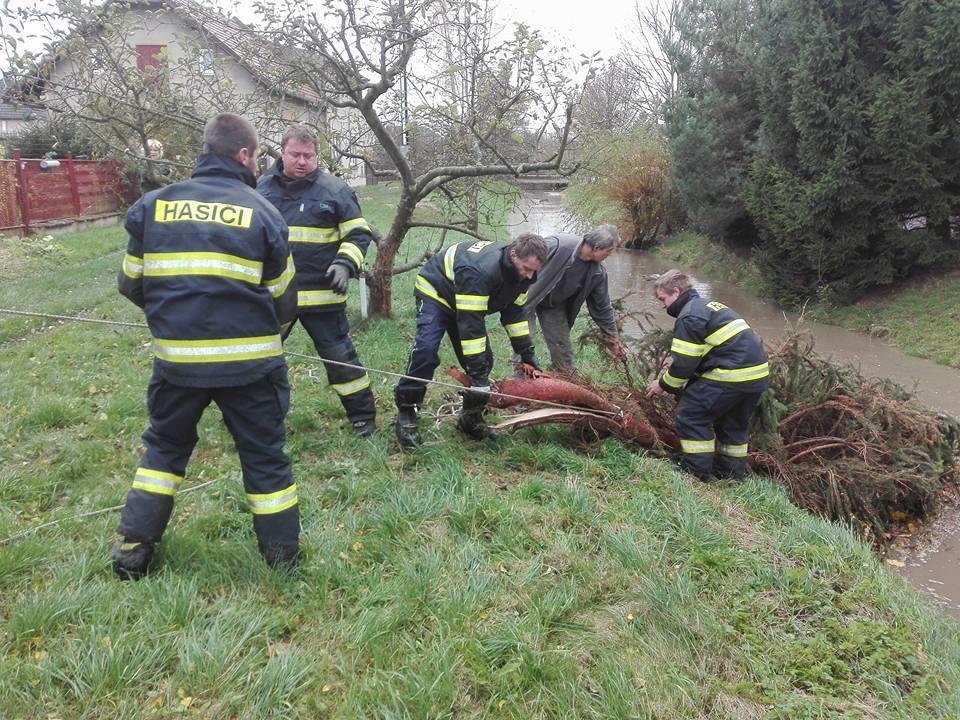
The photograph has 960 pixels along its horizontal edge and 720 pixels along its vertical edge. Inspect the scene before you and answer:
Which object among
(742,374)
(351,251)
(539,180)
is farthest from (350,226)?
(539,180)

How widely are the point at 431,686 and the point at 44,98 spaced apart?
8104 mm

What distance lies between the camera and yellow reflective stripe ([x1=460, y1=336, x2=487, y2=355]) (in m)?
4.38

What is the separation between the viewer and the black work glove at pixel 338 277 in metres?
4.42

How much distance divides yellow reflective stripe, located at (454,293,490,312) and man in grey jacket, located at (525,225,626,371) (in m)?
1.42

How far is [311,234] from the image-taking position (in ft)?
15.1

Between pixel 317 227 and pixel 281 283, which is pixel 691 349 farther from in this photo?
pixel 281 283

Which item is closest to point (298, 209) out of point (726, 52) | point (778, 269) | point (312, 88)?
point (312, 88)

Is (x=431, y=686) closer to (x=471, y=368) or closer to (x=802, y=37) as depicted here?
(x=471, y=368)

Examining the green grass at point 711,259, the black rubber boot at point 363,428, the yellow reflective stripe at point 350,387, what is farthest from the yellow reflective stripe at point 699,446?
the green grass at point 711,259

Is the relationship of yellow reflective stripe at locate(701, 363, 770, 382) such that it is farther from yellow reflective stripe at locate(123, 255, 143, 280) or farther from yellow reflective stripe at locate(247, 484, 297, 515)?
yellow reflective stripe at locate(123, 255, 143, 280)

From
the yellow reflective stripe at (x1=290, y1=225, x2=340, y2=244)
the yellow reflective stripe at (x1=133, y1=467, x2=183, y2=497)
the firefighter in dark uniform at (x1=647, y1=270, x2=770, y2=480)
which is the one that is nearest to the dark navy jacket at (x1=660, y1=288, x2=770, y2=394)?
the firefighter in dark uniform at (x1=647, y1=270, x2=770, y2=480)

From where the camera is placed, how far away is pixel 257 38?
660cm

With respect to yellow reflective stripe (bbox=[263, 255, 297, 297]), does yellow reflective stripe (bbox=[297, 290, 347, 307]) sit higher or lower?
lower

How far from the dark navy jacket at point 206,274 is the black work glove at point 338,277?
1430mm
